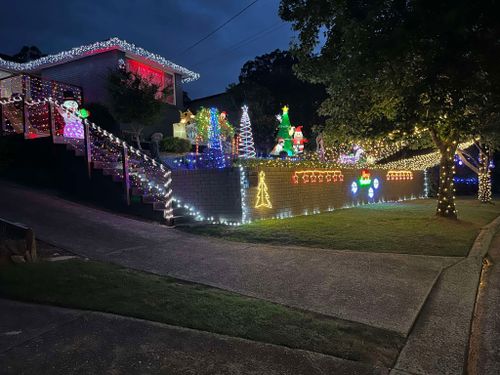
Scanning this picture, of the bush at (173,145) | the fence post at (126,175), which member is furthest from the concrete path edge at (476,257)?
the bush at (173,145)

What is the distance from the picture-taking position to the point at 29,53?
28391mm

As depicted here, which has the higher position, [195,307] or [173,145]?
[173,145]

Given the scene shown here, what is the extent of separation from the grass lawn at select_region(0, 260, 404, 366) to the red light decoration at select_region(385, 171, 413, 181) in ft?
64.8

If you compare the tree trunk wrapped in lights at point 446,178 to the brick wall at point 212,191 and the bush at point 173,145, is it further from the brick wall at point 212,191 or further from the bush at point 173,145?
the bush at point 173,145

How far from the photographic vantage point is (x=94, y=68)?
800 inches

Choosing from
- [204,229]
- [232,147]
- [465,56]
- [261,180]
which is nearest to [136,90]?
[232,147]

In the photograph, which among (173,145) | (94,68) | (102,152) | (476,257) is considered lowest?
(476,257)

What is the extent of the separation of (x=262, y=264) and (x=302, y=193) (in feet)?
24.8

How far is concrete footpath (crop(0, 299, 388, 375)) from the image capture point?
3.42 m

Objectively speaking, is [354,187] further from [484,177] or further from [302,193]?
[484,177]

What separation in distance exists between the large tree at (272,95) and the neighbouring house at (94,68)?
831cm

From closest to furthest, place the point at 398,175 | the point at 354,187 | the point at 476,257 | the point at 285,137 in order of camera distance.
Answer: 1. the point at 476,257
2. the point at 285,137
3. the point at 354,187
4. the point at 398,175

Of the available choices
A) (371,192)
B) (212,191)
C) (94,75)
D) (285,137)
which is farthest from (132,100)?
(371,192)

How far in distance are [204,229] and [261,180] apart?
2.74 metres
